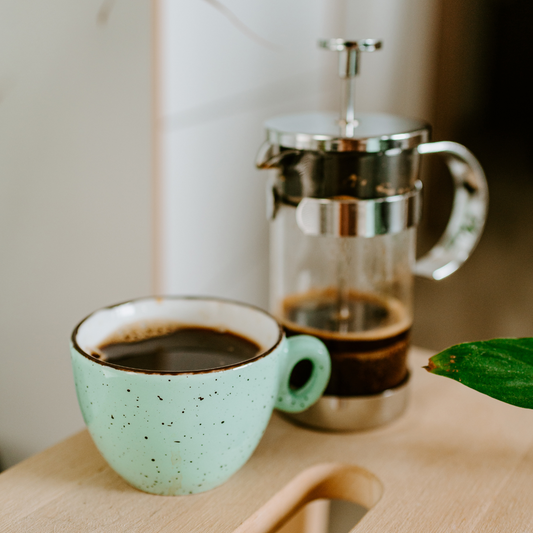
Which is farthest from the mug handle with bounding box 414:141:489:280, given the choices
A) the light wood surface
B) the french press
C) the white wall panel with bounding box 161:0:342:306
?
the white wall panel with bounding box 161:0:342:306

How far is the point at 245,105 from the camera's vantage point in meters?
0.82

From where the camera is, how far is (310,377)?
0.50 metres

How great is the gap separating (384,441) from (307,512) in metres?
0.10

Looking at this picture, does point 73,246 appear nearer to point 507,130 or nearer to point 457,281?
point 457,281

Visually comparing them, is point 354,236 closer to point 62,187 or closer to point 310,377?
point 310,377

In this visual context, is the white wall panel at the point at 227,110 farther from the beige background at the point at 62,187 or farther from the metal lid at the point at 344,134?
the metal lid at the point at 344,134

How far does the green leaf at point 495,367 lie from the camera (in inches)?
16.5

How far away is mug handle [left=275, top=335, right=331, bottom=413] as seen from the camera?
47cm

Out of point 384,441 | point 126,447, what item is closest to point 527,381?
point 384,441

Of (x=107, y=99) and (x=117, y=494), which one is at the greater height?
(x=107, y=99)

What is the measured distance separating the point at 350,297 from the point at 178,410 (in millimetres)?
235

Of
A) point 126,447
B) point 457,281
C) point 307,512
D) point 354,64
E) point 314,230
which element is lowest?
point 457,281

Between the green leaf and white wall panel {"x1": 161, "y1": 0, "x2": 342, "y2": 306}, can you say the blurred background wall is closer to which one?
white wall panel {"x1": 161, "y1": 0, "x2": 342, "y2": 306}

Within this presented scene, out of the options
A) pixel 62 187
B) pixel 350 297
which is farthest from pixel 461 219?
pixel 62 187
